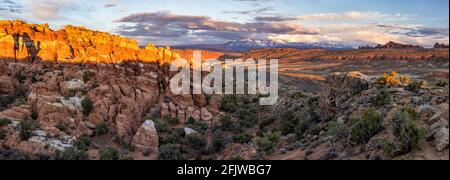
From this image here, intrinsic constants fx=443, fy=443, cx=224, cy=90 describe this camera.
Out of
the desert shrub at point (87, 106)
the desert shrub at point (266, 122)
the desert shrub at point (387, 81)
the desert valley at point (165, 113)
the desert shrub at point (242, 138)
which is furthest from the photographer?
the desert shrub at point (266, 122)

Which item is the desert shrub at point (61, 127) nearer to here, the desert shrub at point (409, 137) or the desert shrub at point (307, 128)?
the desert shrub at point (307, 128)

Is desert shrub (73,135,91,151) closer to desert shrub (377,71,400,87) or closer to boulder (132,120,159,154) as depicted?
boulder (132,120,159,154)

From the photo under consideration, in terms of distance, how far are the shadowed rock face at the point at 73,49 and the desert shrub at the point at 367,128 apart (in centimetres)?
2475

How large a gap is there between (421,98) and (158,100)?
2092 centimetres

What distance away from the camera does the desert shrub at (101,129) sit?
29478 millimetres

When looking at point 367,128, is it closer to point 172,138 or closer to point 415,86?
point 415,86

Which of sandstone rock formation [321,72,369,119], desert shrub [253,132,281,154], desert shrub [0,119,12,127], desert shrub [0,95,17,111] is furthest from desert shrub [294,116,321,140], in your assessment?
desert shrub [0,95,17,111]

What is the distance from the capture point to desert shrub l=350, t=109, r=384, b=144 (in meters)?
17.5

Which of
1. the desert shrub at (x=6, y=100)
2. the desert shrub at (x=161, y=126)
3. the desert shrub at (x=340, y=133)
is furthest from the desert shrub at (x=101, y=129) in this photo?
→ the desert shrub at (x=340, y=133)

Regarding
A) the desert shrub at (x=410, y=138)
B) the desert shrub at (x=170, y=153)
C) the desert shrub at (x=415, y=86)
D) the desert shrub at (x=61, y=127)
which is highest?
the desert shrub at (x=415, y=86)

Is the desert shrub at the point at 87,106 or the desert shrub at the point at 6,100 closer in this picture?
the desert shrub at the point at 87,106

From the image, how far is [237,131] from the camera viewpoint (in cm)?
3169

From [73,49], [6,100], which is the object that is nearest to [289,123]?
[6,100]

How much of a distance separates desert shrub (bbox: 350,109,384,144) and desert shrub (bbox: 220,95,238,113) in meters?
18.7
